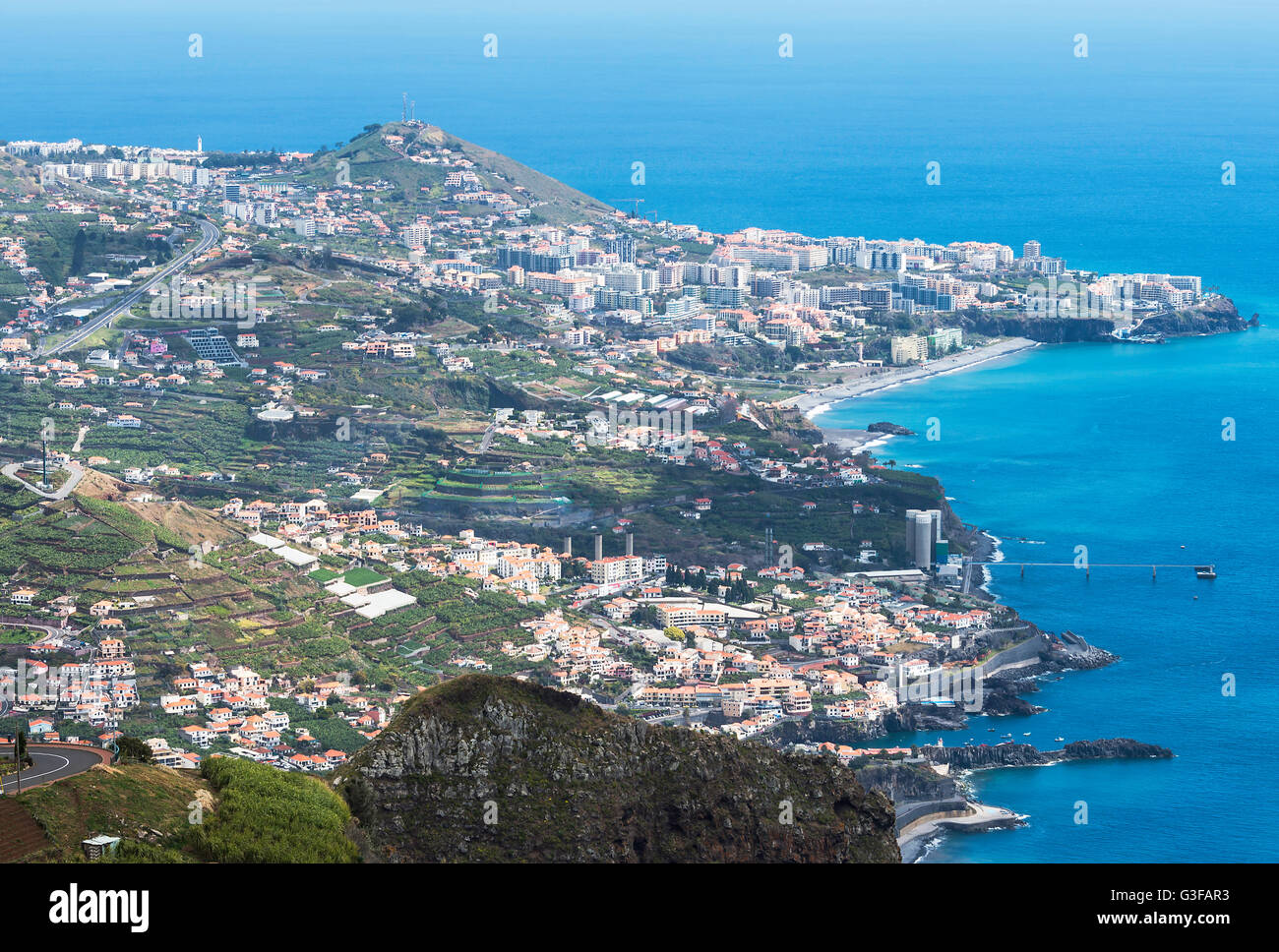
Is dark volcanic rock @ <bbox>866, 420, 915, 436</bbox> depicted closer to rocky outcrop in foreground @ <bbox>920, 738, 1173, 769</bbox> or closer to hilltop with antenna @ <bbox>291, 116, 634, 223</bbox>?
rocky outcrop in foreground @ <bbox>920, 738, 1173, 769</bbox>

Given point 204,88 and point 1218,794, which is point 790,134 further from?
point 1218,794

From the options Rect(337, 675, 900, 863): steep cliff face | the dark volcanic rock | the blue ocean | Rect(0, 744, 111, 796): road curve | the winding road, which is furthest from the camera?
the dark volcanic rock

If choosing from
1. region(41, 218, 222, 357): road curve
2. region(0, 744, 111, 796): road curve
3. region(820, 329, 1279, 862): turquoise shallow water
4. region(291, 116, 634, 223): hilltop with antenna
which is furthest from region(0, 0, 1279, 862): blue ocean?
region(0, 744, 111, 796): road curve

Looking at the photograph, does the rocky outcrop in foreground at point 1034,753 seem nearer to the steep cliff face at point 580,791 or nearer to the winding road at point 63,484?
the steep cliff face at point 580,791

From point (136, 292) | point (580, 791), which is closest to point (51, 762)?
point (580, 791)

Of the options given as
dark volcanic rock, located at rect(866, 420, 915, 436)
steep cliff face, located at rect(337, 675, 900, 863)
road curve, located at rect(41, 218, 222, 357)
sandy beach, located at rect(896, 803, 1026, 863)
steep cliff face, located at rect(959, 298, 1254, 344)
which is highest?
road curve, located at rect(41, 218, 222, 357)
